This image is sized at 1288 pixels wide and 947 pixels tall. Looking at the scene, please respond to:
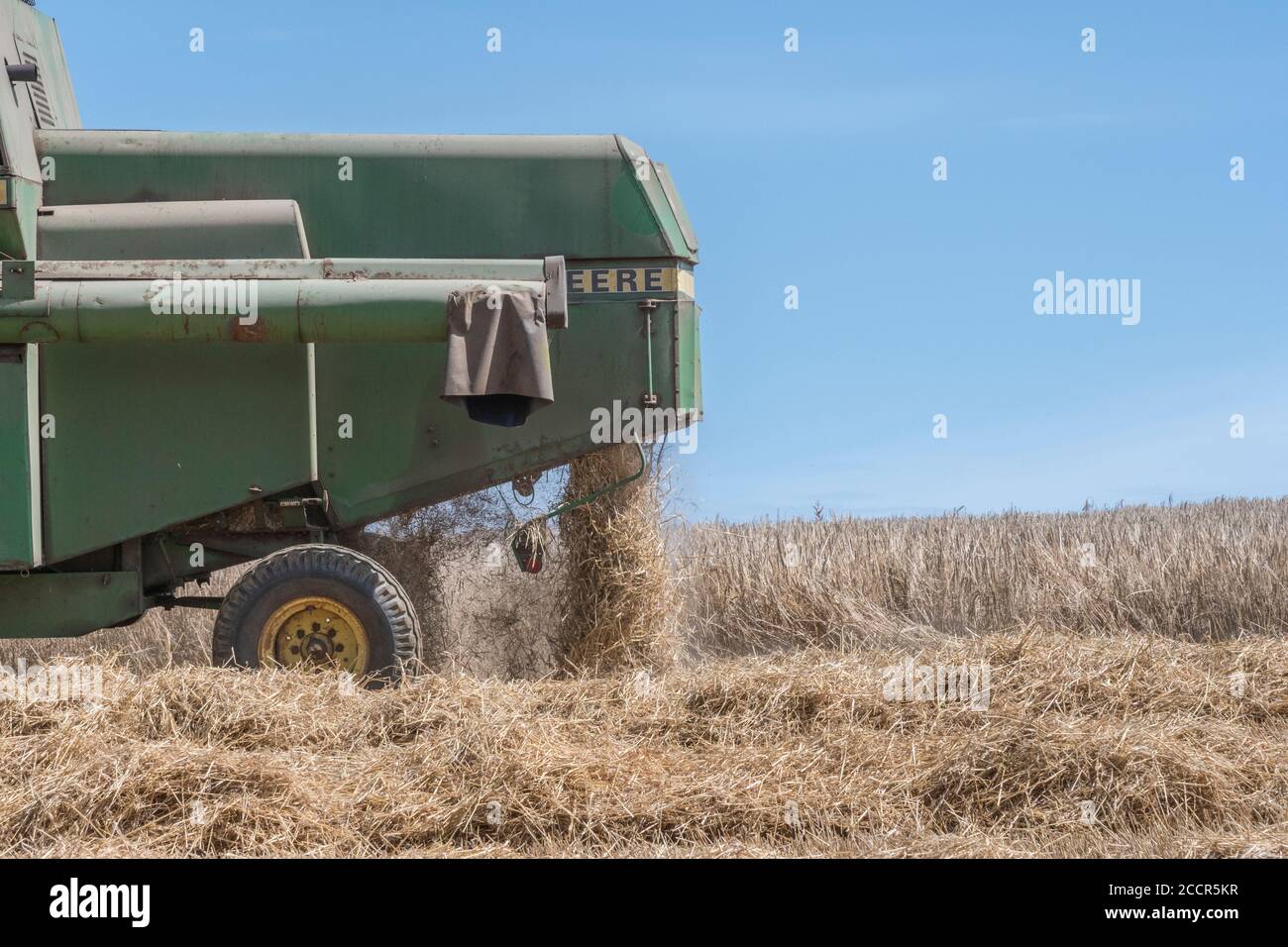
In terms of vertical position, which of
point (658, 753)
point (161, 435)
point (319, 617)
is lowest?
point (658, 753)

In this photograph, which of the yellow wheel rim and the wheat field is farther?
the yellow wheel rim

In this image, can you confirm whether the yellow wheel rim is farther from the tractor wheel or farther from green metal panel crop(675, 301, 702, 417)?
green metal panel crop(675, 301, 702, 417)

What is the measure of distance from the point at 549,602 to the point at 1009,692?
10.7ft

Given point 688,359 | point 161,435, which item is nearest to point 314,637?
point 161,435

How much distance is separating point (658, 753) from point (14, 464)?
149 inches

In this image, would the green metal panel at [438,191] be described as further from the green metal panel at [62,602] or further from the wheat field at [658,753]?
the green metal panel at [62,602]

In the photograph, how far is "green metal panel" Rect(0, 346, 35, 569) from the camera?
7.24 meters

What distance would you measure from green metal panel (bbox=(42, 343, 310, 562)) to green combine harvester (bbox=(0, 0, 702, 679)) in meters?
0.01

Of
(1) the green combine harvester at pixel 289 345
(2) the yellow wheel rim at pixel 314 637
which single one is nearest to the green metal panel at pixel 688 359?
(1) the green combine harvester at pixel 289 345

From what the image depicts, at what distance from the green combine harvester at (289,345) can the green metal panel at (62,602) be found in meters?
0.01

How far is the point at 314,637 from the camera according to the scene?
738 centimetres

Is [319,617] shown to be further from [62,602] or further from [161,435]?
[62,602]

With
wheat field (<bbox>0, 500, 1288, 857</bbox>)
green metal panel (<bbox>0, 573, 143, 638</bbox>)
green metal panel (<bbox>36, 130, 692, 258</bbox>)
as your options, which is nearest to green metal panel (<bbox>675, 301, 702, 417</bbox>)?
green metal panel (<bbox>36, 130, 692, 258</bbox>)

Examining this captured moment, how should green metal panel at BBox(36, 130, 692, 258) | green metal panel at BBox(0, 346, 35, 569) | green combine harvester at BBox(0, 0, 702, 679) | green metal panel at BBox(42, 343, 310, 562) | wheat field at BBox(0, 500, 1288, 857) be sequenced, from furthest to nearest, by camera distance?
green metal panel at BBox(36, 130, 692, 258) < green metal panel at BBox(42, 343, 310, 562) < green metal panel at BBox(0, 346, 35, 569) < green combine harvester at BBox(0, 0, 702, 679) < wheat field at BBox(0, 500, 1288, 857)
